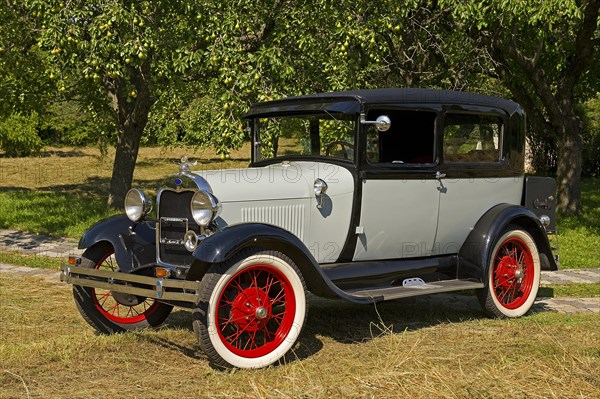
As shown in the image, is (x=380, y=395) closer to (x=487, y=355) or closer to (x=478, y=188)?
(x=487, y=355)

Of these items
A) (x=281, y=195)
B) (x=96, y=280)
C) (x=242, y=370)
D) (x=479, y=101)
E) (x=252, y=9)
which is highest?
(x=252, y=9)

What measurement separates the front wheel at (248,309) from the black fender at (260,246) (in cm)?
9

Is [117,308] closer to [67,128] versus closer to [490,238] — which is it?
[490,238]

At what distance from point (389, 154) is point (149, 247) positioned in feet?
7.11

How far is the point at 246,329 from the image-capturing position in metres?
5.48

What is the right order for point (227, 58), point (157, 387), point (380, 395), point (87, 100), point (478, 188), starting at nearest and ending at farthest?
1. point (380, 395)
2. point (157, 387)
3. point (478, 188)
4. point (227, 58)
5. point (87, 100)

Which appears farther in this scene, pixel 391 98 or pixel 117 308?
pixel 117 308

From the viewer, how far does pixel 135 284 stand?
5898 millimetres

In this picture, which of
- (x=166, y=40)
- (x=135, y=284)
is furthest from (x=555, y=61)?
(x=135, y=284)

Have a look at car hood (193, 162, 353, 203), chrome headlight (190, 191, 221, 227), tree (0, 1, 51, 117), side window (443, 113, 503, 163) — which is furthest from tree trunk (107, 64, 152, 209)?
chrome headlight (190, 191, 221, 227)

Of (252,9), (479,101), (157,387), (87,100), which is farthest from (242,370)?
(87,100)

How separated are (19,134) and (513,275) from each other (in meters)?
22.3

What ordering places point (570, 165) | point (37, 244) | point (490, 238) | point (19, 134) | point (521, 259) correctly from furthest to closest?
point (19, 134) → point (570, 165) → point (37, 244) → point (521, 259) → point (490, 238)

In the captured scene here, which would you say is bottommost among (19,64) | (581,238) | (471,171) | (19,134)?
(581,238)
